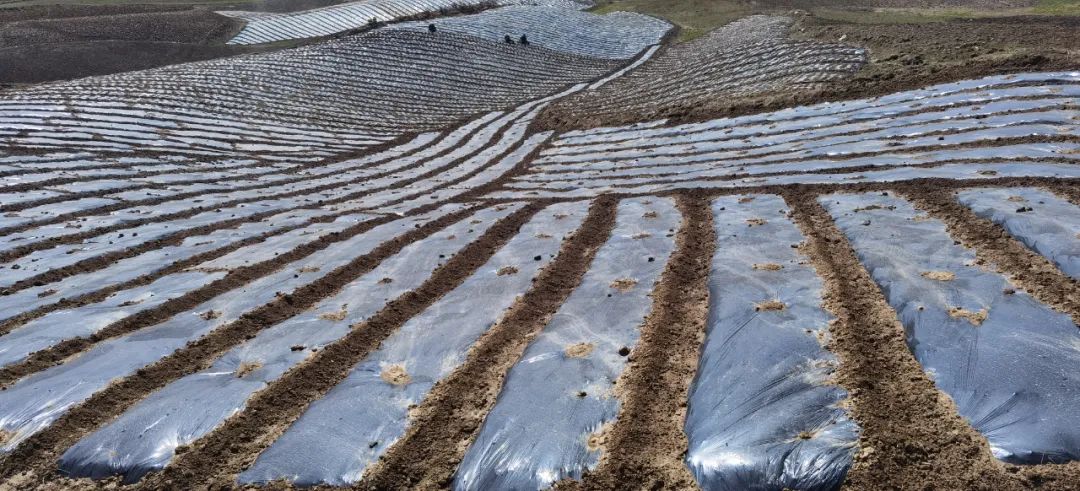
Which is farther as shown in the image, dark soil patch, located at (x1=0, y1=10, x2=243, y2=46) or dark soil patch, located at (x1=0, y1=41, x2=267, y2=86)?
dark soil patch, located at (x1=0, y1=10, x2=243, y2=46)

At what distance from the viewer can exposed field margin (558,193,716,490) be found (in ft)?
11.6

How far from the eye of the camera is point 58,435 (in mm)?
4398

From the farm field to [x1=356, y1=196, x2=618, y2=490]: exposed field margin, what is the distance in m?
0.03

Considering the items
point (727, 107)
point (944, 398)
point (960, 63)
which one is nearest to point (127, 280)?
point (944, 398)

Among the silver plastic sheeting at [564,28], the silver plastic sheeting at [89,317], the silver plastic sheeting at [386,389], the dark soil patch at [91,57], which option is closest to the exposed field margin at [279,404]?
the silver plastic sheeting at [386,389]

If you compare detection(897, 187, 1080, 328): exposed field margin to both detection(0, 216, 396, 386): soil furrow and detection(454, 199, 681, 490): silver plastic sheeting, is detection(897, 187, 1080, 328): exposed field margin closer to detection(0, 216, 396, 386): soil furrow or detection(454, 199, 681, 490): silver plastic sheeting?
detection(454, 199, 681, 490): silver plastic sheeting

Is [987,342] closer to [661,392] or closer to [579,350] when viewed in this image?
[661,392]

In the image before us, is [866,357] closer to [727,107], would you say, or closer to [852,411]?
[852,411]

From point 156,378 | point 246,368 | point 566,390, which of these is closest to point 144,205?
point 156,378

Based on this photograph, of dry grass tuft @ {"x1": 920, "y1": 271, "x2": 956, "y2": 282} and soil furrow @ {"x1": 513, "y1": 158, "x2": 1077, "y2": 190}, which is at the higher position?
dry grass tuft @ {"x1": 920, "y1": 271, "x2": 956, "y2": 282}

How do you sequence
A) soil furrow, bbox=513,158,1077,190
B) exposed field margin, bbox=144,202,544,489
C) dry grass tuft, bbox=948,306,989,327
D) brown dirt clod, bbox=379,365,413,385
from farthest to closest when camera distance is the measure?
1. soil furrow, bbox=513,158,1077,190
2. brown dirt clod, bbox=379,365,413,385
3. dry grass tuft, bbox=948,306,989,327
4. exposed field margin, bbox=144,202,544,489

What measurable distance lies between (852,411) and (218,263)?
7492 millimetres

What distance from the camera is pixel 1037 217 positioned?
6.47 meters

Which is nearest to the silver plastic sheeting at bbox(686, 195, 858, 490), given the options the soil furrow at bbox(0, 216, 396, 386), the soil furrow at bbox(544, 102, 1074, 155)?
the soil furrow at bbox(0, 216, 396, 386)
